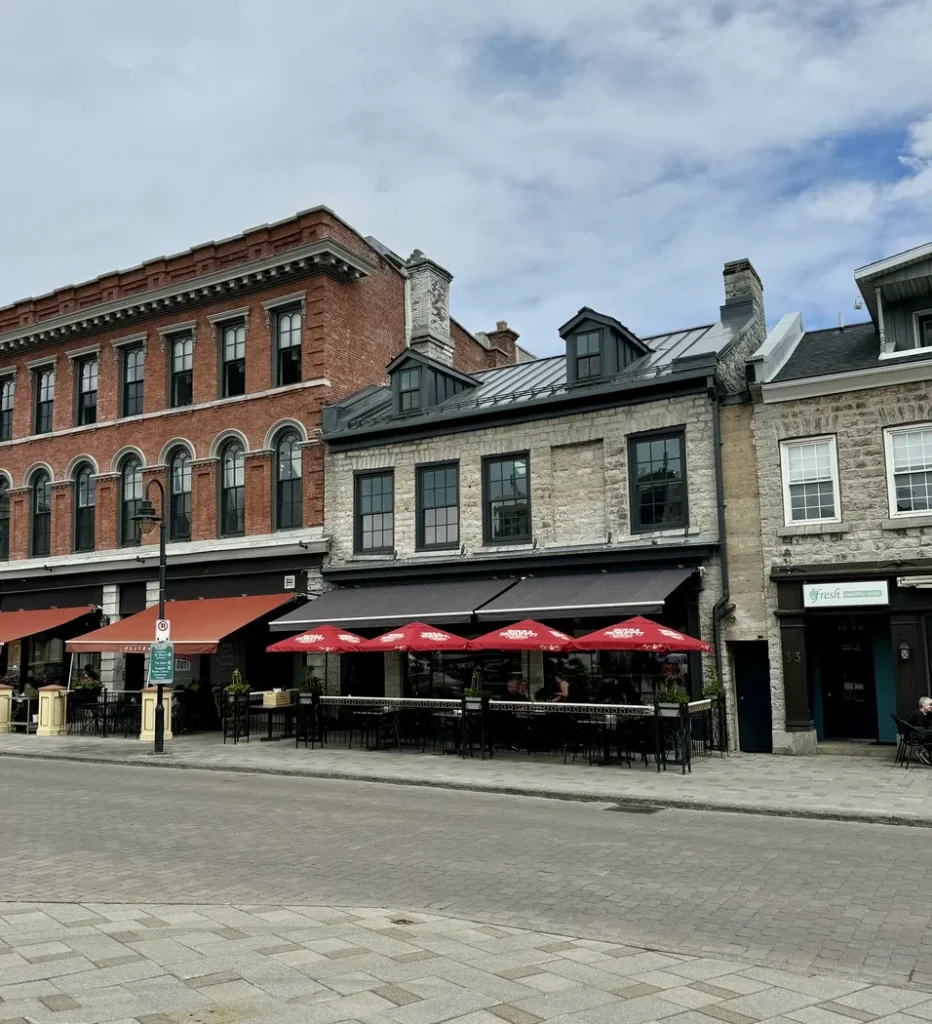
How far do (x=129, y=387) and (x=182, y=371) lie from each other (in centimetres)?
214

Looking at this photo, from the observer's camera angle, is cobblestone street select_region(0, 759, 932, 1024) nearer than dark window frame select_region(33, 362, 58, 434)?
Yes

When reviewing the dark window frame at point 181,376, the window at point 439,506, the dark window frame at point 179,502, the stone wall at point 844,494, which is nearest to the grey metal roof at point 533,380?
the window at point 439,506

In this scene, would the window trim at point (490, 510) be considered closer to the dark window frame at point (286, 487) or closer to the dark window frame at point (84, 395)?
Result: the dark window frame at point (286, 487)

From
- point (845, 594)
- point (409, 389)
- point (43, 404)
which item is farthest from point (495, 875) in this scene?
point (43, 404)

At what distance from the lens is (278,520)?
2391 cm

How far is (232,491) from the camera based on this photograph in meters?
24.7

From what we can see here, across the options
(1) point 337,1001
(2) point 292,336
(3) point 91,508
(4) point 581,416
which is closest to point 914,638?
(4) point 581,416

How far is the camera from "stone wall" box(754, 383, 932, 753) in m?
16.7

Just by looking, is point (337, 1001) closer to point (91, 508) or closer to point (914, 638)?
point (914, 638)

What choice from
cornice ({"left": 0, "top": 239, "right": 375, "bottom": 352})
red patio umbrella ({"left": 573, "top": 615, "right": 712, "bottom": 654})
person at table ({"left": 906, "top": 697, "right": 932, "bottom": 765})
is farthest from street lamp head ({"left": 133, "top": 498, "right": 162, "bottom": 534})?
person at table ({"left": 906, "top": 697, "right": 932, "bottom": 765})

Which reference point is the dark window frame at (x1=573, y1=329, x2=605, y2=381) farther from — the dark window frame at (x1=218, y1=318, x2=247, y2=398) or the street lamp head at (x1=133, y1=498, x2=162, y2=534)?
the street lamp head at (x1=133, y1=498, x2=162, y2=534)

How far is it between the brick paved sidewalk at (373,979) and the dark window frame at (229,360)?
19370 mm

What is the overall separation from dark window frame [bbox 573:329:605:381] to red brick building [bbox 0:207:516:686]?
21.3ft

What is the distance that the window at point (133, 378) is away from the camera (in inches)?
1055
